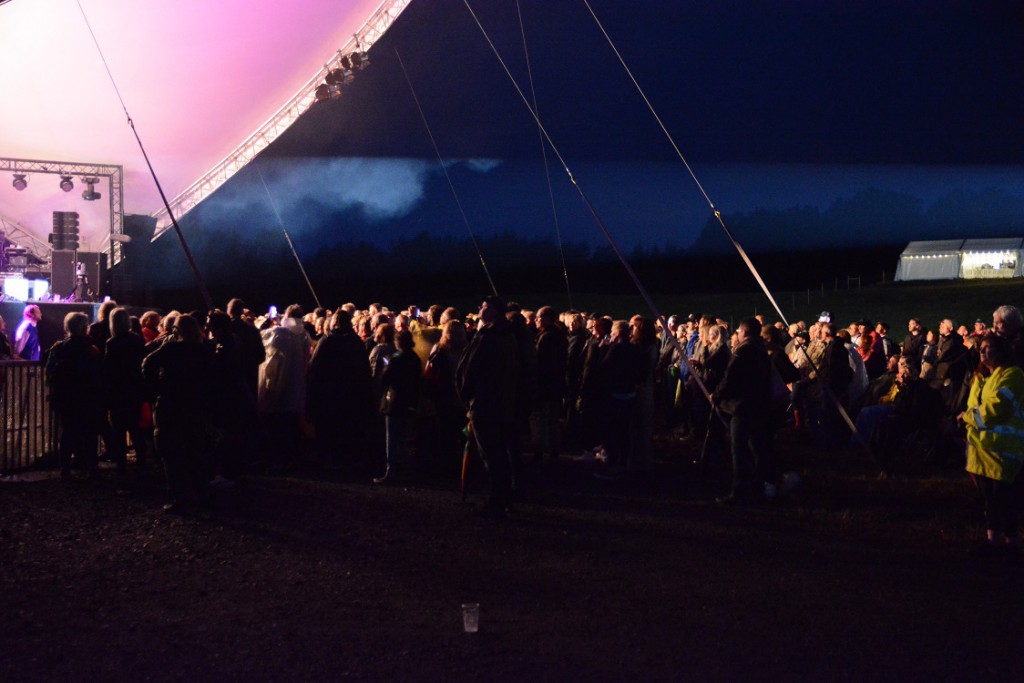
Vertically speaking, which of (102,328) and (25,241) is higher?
(25,241)

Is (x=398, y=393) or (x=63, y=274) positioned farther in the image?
(x=63, y=274)

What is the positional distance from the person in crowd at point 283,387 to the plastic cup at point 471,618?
597 centimetres

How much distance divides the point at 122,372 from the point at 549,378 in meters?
4.51

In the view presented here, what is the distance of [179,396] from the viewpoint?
26.6 ft

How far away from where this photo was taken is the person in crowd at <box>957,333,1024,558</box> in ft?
22.1

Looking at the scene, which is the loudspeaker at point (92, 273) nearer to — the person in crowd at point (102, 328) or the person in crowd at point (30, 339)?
the person in crowd at point (30, 339)

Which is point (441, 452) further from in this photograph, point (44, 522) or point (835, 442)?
point (835, 442)

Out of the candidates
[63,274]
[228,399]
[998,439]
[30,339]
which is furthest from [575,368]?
[63,274]

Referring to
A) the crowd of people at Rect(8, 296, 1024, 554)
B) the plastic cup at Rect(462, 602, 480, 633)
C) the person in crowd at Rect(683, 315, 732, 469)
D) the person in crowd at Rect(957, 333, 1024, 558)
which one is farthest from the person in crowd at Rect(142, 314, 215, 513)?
the person in crowd at Rect(957, 333, 1024, 558)

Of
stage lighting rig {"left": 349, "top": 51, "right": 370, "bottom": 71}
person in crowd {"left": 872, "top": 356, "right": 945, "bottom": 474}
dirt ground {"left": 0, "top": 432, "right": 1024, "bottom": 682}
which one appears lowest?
dirt ground {"left": 0, "top": 432, "right": 1024, "bottom": 682}

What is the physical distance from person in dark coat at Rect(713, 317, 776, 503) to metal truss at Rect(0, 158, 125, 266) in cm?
1904

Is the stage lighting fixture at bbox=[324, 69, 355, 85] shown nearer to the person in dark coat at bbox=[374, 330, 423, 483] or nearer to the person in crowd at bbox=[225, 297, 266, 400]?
the person in crowd at bbox=[225, 297, 266, 400]

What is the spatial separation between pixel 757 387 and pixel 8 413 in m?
7.40

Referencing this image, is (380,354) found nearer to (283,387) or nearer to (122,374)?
(283,387)
